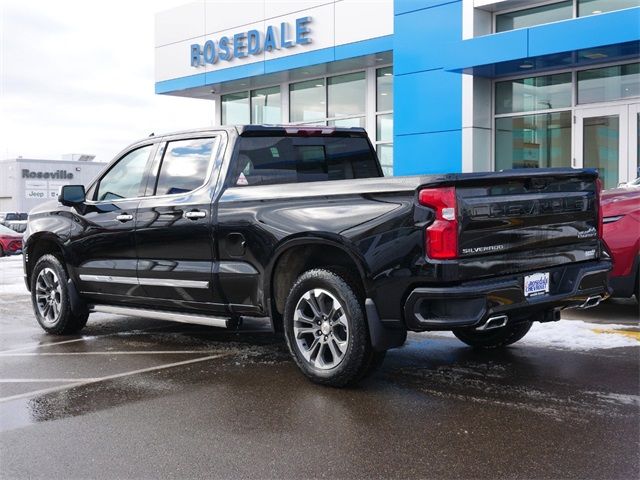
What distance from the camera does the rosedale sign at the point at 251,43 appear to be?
19828 millimetres

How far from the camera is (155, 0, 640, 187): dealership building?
14.2 meters

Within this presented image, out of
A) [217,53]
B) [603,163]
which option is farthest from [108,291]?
[217,53]

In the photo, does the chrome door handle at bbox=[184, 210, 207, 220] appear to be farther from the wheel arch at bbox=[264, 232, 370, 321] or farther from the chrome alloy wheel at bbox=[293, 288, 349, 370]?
the chrome alloy wheel at bbox=[293, 288, 349, 370]

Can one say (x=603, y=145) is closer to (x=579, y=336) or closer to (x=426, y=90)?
(x=426, y=90)

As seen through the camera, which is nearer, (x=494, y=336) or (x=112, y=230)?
(x=494, y=336)

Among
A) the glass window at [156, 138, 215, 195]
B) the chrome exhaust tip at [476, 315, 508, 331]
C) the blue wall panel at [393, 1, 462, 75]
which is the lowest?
the chrome exhaust tip at [476, 315, 508, 331]

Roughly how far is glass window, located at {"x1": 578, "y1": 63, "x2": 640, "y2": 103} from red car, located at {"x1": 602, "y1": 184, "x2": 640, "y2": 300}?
713 cm

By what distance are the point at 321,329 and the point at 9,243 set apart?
20.4m

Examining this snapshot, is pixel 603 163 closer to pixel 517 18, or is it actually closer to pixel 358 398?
pixel 517 18

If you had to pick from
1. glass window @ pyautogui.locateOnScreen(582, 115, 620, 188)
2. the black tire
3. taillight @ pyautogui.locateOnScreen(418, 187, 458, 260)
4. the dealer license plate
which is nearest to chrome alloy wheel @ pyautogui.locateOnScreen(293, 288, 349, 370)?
taillight @ pyautogui.locateOnScreen(418, 187, 458, 260)

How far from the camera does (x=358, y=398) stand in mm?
5141

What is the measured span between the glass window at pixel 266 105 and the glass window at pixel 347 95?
213cm

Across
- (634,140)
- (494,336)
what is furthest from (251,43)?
(494,336)

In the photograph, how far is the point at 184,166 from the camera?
6.73 meters
